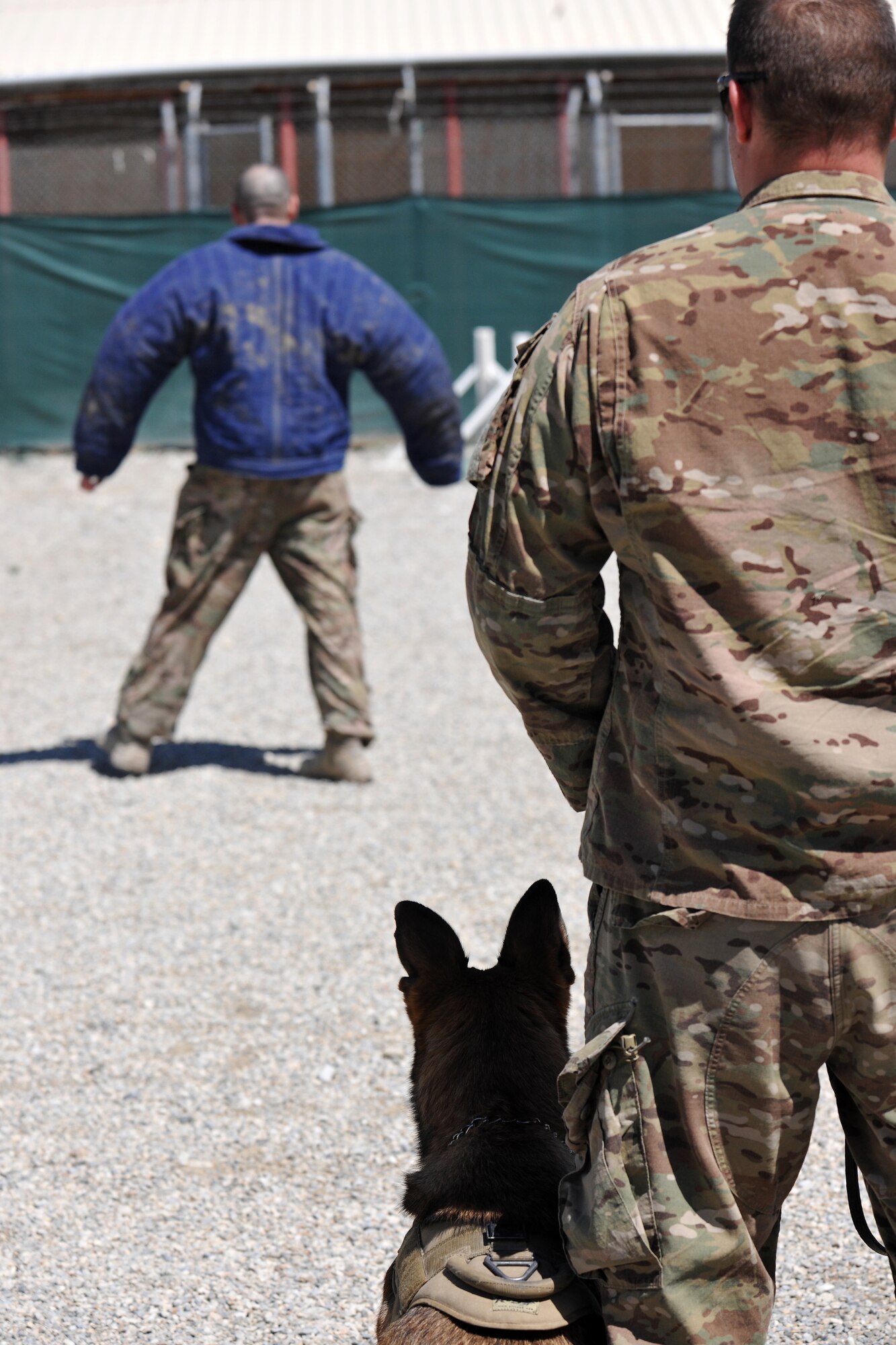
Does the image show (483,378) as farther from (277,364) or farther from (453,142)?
(277,364)

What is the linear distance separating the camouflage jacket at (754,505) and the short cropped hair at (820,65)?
59 millimetres

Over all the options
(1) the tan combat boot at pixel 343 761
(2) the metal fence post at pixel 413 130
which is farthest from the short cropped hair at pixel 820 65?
(2) the metal fence post at pixel 413 130

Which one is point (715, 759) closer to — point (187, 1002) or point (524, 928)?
point (524, 928)

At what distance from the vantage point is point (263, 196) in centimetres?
598

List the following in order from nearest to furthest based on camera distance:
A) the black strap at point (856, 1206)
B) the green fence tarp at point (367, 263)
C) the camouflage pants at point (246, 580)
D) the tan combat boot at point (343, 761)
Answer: the black strap at point (856, 1206)
the camouflage pants at point (246, 580)
the tan combat boot at point (343, 761)
the green fence tarp at point (367, 263)

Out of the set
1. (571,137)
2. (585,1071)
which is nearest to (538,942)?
(585,1071)

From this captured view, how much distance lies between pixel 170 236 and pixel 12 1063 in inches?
441

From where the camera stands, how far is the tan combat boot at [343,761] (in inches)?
248

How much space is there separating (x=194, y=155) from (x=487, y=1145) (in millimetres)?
15803

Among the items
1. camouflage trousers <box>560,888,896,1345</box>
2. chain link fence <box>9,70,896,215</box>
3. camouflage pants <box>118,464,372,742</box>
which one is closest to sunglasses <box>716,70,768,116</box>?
camouflage trousers <box>560,888,896,1345</box>

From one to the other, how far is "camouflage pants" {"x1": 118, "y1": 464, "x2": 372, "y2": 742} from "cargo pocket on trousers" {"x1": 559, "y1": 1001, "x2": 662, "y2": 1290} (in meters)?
4.38

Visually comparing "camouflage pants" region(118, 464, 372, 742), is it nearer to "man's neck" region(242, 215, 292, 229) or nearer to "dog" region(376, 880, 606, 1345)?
"man's neck" region(242, 215, 292, 229)

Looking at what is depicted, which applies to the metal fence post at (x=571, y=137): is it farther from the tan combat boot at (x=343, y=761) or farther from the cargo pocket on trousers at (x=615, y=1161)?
the cargo pocket on trousers at (x=615, y=1161)

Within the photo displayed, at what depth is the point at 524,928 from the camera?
91.8 inches
